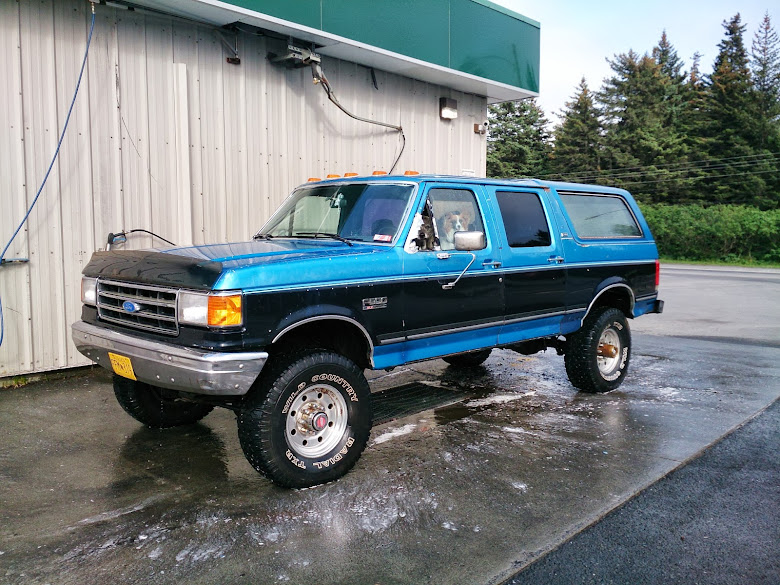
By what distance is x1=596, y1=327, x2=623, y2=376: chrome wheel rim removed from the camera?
697cm

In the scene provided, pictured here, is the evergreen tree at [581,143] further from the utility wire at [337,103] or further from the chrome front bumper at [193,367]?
the chrome front bumper at [193,367]

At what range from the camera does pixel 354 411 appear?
451 centimetres

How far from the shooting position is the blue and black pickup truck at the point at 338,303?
13.3 ft

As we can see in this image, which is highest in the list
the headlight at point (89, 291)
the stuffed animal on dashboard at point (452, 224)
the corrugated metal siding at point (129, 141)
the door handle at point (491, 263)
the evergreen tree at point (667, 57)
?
the evergreen tree at point (667, 57)

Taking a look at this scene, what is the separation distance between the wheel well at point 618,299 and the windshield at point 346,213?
2828 millimetres

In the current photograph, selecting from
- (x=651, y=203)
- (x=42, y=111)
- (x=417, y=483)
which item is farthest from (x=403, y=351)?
(x=651, y=203)

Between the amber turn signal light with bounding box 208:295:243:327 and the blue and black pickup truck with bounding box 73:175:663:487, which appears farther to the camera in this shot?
the blue and black pickup truck with bounding box 73:175:663:487

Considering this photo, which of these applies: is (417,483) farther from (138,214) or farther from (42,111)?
(42,111)

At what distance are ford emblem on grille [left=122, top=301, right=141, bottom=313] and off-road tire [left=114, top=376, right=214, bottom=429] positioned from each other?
32.6 inches

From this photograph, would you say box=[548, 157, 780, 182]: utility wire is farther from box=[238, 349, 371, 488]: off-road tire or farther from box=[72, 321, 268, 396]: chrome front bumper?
box=[72, 321, 268, 396]: chrome front bumper

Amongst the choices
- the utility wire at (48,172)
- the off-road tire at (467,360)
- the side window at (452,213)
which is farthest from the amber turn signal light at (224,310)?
the off-road tire at (467,360)

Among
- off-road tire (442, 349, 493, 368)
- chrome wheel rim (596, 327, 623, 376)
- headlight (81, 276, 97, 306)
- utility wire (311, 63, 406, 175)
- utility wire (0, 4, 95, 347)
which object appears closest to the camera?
headlight (81, 276, 97, 306)

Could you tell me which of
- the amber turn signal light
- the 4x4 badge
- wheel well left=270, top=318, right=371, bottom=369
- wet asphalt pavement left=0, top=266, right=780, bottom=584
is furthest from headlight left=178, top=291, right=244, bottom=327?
wet asphalt pavement left=0, top=266, right=780, bottom=584

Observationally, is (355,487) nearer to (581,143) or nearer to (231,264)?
(231,264)
